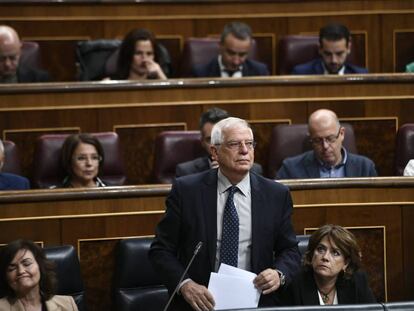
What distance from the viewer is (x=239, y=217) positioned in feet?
6.44

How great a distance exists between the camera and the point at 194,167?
2.72 meters

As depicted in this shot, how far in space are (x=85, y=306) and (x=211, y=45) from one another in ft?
4.60

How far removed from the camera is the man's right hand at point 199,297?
1861 mm

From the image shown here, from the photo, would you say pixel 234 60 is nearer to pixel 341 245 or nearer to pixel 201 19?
pixel 201 19

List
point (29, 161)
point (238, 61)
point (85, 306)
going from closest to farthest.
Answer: point (85, 306) < point (29, 161) < point (238, 61)

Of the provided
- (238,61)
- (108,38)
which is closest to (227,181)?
(238,61)

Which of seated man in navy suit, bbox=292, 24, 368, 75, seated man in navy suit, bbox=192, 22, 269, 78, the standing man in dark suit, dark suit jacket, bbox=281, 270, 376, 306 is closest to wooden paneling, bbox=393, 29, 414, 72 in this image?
seated man in navy suit, bbox=292, 24, 368, 75

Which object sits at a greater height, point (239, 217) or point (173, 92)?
point (173, 92)

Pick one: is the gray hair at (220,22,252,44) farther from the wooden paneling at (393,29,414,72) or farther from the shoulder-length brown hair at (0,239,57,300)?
the shoulder-length brown hair at (0,239,57,300)

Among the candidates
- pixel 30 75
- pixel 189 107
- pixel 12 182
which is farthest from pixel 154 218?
pixel 30 75

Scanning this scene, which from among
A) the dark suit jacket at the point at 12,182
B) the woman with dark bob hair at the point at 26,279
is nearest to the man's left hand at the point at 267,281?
the woman with dark bob hair at the point at 26,279

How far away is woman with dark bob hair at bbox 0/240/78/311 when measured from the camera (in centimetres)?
211

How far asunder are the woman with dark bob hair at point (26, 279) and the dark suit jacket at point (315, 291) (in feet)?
1.50

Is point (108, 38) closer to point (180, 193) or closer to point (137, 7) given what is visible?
point (137, 7)
